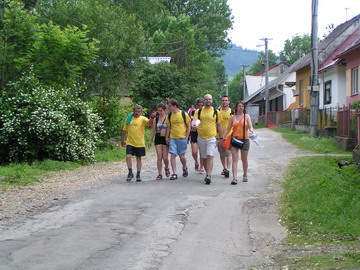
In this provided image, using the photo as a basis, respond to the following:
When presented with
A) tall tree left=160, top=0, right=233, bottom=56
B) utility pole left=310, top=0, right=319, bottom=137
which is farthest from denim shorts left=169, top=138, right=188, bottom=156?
tall tree left=160, top=0, right=233, bottom=56

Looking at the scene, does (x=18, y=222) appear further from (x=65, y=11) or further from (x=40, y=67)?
(x=65, y=11)

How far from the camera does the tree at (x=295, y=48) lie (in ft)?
340

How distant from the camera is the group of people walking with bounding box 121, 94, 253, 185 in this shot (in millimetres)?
10969

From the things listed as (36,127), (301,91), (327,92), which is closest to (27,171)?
(36,127)

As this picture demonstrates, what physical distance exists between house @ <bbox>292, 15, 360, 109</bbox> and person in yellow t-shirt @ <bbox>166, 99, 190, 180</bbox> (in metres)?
18.4

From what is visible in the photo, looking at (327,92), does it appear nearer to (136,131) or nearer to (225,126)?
(225,126)

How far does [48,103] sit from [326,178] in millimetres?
8224

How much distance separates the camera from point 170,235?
21.6ft

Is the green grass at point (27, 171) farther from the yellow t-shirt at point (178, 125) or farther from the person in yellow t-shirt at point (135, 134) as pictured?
the yellow t-shirt at point (178, 125)

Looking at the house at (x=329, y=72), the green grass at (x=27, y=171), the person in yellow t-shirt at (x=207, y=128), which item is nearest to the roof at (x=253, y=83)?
the house at (x=329, y=72)

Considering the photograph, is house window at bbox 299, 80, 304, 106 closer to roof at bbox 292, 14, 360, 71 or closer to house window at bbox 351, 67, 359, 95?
roof at bbox 292, 14, 360, 71

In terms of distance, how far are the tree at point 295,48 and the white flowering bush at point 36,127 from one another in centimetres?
9332

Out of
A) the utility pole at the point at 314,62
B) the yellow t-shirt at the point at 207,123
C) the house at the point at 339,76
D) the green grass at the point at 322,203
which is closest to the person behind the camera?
the green grass at the point at 322,203

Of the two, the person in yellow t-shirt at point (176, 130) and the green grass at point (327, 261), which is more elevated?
the person in yellow t-shirt at point (176, 130)
